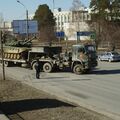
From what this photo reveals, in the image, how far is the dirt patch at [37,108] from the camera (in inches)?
611

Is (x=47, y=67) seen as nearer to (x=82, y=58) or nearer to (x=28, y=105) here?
(x=82, y=58)

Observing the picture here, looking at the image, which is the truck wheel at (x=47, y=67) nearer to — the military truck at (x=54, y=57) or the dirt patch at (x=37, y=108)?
the military truck at (x=54, y=57)

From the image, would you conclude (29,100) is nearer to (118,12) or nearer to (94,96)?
(94,96)

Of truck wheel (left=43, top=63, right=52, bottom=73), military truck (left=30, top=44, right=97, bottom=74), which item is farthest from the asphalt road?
truck wheel (left=43, top=63, right=52, bottom=73)

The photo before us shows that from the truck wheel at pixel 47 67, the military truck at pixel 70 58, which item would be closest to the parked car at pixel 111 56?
the military truck at pixel 70 58

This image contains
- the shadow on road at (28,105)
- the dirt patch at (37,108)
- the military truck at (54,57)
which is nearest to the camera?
the dirt patch at (37,108)

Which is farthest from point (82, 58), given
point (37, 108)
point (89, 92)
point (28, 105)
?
point (37, 108)

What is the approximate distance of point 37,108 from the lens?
1739 centimetres

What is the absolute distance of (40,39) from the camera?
4311 inches

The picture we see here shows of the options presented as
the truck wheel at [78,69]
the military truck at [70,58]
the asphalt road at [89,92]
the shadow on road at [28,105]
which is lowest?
the asphalt road at [89,92]

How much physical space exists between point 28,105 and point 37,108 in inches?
41.9

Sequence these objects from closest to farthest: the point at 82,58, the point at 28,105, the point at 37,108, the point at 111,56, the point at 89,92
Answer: the point at 37,108 < the point at 28,105 < the point at 89,92 < the point at 82,58 < the point at 111,56

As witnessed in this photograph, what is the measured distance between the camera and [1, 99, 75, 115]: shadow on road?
1726 centimetres

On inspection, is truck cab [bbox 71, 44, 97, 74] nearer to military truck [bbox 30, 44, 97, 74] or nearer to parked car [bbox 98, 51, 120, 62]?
military truck [bbox 30, 44, 97, 74]
